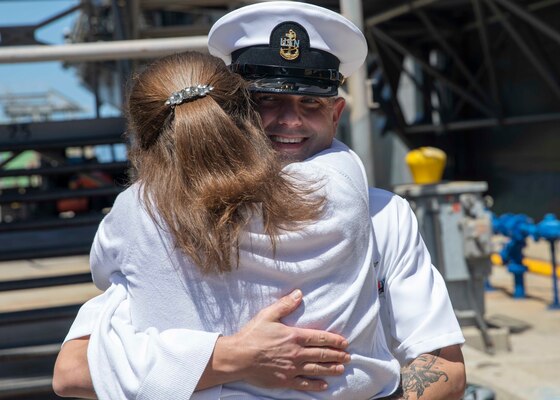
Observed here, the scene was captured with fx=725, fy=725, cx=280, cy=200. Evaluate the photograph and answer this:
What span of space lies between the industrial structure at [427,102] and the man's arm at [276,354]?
9.56 feet

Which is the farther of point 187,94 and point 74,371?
point 74,371

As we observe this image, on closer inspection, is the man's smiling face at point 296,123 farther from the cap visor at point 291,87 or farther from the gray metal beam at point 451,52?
the gray metal beam at point 451,52

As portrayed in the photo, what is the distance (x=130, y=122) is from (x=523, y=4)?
1076 centimetres

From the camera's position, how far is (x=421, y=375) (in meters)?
1.52

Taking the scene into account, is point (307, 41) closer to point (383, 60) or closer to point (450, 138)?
point (383, 60)

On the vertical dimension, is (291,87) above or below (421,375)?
above

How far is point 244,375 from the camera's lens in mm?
1387

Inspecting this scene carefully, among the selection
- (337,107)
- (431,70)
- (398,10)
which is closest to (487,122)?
(431,70)

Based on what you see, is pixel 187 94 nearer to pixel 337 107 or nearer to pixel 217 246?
pixel 217 246

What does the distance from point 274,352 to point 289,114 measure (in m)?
0.52

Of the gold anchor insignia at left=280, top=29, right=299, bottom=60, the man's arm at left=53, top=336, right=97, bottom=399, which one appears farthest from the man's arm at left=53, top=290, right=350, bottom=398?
the gold anchor insignia at left=280, top=29, right=299, bottom=60

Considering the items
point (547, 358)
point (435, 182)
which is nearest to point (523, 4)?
point (435, 182)

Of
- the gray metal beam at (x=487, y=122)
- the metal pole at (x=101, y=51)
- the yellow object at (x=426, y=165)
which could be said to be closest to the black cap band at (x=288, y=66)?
the metal pole at (x=101, y=51)

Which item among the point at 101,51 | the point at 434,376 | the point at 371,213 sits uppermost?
the point at 101,51
